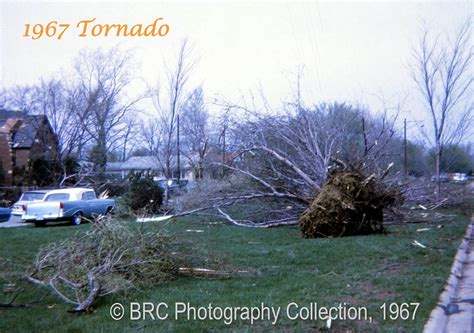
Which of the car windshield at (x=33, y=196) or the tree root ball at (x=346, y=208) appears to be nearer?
the tree root ball at (x=346, y=208)

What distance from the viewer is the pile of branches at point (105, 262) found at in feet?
21.0

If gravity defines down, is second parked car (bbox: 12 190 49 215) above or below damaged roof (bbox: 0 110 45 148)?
below

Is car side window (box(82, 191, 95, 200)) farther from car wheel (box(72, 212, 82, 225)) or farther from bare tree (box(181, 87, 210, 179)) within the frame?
bare tree (box(181, 87, 210, 179))

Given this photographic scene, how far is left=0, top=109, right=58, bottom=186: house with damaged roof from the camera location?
3350 centimetres

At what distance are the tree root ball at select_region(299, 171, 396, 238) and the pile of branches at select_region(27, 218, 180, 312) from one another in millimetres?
5103

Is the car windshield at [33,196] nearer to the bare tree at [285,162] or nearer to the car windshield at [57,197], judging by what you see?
the car windshield at [57,197]

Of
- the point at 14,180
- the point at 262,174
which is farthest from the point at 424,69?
the point at 14,180

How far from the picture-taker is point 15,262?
8.99 meters

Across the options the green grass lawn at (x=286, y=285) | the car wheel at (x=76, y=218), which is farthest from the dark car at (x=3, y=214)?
the car wheel at (x=76, y=218)

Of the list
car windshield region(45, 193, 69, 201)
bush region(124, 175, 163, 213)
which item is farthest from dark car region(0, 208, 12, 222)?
bush region(124, 175, 163, 213)

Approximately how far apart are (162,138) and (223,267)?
27753mm

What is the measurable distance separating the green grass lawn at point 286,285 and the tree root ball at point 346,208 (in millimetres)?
741

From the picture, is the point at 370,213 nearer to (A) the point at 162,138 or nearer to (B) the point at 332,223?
(B) the point at 332,223

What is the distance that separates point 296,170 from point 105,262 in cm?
816
